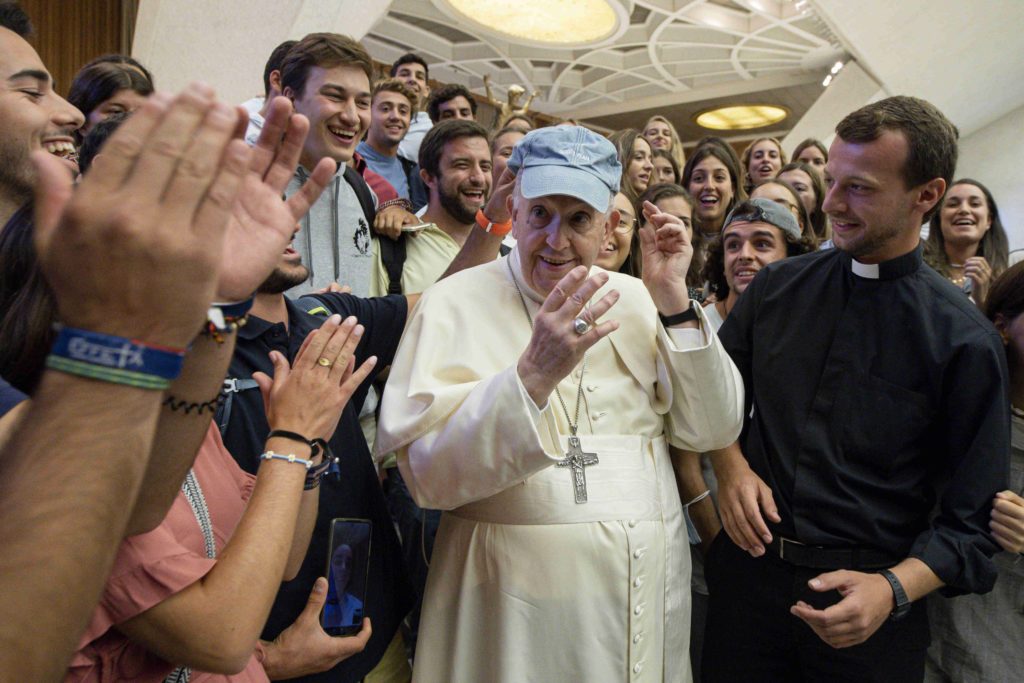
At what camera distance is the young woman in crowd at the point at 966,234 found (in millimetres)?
4281

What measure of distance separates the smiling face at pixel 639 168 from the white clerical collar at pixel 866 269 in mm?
2378

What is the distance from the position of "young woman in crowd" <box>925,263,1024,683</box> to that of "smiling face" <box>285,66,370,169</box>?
2.44 m

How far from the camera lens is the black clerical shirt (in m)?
2.05

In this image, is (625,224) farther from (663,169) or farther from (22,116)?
(22,116)

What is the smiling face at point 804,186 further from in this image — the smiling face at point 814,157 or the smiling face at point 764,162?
the smiling face at point 814,157

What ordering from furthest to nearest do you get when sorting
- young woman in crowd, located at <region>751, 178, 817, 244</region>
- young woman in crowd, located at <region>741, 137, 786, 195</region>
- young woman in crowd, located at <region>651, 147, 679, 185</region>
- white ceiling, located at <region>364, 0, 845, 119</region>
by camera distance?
white ceiling, located at <region>364, 0, 845, 119</region> < young woman in crowd, located at <region>741, 137, 786, 195</region> < young woman in crowd, located at <region>651, 147, 679, 185</region> < young woman in crowd, located at <region>751, 178, 817, 244</region>

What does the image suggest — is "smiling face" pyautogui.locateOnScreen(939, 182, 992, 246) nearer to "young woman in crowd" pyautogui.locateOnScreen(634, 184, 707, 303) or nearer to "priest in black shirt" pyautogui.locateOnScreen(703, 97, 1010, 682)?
"young woman in crowd" pyautogui.locateOnScreen(634, 184, 707, 303)

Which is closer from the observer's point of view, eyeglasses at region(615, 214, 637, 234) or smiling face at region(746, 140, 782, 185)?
eyeglasses at region(615, 214, 637, 234)

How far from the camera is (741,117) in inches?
713

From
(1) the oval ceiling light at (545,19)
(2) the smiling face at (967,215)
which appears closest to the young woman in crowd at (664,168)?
(2) the smiling face at (967,215)

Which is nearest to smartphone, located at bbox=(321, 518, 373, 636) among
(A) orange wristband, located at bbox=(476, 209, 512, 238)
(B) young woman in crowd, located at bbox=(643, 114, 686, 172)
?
(A) orange wristband, located at bbox=(476, 209, 512, 238)

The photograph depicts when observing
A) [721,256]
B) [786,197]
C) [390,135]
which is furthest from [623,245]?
[390,135]

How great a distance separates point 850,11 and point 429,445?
10670 millimetres

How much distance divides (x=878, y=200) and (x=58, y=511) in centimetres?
224
